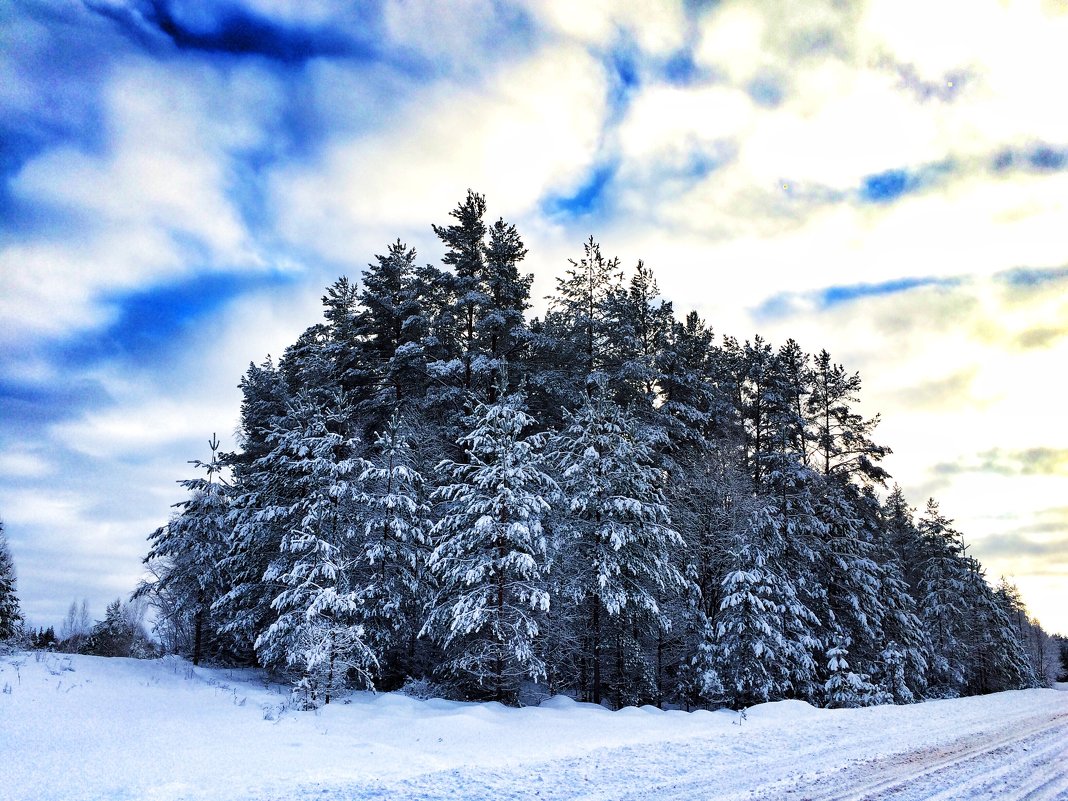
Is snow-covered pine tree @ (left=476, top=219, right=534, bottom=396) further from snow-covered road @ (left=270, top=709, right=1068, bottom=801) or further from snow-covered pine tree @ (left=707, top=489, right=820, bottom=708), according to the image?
snow-covered road @ (left=270, top=709, right=1068, bottom=801)

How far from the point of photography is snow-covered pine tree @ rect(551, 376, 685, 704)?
65.4 ft

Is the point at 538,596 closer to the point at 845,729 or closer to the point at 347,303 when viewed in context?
the point at 845,729

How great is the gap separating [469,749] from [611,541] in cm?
961

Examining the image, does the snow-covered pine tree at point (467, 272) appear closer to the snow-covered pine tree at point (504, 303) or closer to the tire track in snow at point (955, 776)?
the snow-covered pine tree at point (504, 303)

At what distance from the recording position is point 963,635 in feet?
134

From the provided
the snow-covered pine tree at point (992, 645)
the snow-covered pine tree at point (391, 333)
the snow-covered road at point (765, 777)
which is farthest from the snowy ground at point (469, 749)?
the snow-covered pine tree at point (992, 645)

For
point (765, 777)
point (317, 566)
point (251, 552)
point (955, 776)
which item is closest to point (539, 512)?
point (317, 566)

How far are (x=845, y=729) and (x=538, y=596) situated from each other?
8.07 metres

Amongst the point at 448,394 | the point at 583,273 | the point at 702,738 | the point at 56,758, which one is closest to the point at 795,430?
the point at 583,273

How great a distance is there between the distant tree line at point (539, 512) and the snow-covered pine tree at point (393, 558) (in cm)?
10

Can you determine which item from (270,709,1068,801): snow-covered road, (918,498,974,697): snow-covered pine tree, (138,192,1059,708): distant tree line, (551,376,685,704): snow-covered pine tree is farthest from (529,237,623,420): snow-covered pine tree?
(918,498,974,697): snow-covered pine tree

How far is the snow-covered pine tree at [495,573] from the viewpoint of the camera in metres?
17.1

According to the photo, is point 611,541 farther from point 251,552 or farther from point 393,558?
point 251,552

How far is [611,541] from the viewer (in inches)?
787
